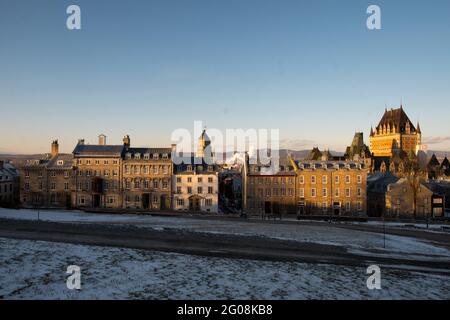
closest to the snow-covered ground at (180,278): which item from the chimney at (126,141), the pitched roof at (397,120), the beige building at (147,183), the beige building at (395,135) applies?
the beige building at (147,183)

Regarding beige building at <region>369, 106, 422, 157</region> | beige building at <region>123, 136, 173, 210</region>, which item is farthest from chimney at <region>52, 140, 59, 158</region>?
beige building at <region>369, 106, 422, 157</region>

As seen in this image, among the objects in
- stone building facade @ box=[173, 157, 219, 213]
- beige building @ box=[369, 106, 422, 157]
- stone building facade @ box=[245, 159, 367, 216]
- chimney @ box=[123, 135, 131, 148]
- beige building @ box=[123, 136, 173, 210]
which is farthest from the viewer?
beige building @ box=[369, 106, 422, 157]

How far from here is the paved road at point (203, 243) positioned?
2495 cm

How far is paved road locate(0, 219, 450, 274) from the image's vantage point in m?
25.0

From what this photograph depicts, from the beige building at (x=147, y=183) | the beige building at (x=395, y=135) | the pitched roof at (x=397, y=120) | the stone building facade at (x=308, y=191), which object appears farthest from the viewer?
the pitched roof at (x=397, y=120)

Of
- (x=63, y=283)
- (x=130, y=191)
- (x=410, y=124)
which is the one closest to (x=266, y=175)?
(x=130, y=191)

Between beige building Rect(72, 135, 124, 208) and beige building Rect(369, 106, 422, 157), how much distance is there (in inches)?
5462

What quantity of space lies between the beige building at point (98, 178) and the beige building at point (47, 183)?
2137 millimetres

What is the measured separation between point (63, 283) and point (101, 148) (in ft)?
177

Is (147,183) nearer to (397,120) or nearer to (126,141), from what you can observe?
(126,141)

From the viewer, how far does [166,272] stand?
63.0 feet

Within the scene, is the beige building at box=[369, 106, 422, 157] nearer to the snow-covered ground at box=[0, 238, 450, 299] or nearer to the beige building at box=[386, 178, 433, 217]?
the beige building at box=[386, 178, 433, 217]

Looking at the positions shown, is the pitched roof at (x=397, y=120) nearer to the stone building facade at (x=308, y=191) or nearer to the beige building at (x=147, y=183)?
the stone building facade at (x=308, y=191)

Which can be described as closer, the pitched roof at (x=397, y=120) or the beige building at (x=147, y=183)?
the beige building at (x=147, y=183)
